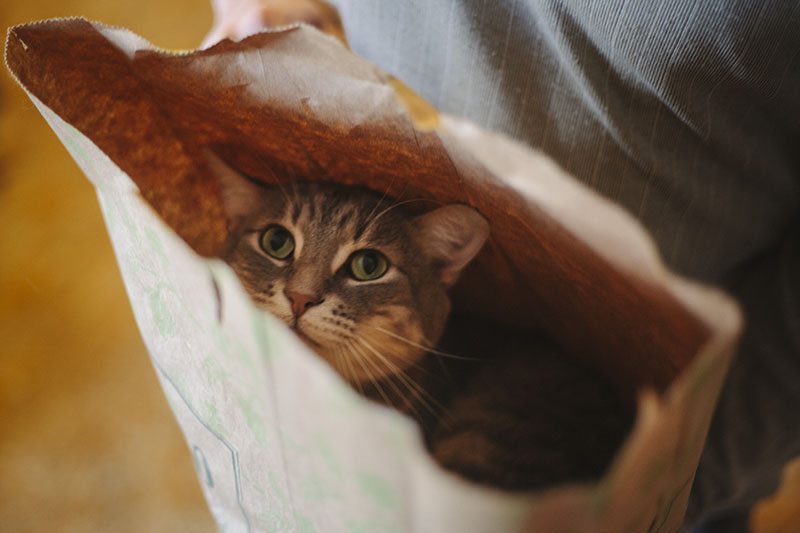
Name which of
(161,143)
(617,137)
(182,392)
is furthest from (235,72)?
(617,137)

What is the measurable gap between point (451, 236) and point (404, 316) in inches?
2.8

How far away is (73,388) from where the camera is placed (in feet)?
3.46

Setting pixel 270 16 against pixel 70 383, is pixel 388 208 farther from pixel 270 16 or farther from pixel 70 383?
pixel 70 383

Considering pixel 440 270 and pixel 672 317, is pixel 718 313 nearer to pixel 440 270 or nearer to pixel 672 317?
pixel 672 317

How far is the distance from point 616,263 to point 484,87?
260 millimetres

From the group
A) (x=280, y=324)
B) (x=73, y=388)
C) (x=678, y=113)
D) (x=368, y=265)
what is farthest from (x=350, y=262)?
(x=73, y=388)

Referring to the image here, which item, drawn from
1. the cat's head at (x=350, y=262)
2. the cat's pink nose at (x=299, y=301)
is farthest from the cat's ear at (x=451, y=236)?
the cat's pink nose at (x=299, y=301)

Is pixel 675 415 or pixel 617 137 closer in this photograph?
pixel 675 415

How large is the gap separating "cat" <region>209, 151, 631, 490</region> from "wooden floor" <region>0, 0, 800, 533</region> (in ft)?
1.96

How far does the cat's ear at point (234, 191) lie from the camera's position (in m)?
0.41

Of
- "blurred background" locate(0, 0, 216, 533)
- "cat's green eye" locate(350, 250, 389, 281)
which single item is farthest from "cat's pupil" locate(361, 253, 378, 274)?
"blurred background" locate(0, 0, 216, 533)

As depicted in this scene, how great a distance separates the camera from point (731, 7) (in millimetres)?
402

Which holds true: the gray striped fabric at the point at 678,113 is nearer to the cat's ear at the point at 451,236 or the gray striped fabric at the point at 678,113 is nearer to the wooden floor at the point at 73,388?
the cat's ear at the point at 451,236

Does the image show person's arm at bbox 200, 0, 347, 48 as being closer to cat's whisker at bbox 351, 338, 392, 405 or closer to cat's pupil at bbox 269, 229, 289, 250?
cat's pupil at bbox 269, 229, 289, 250
